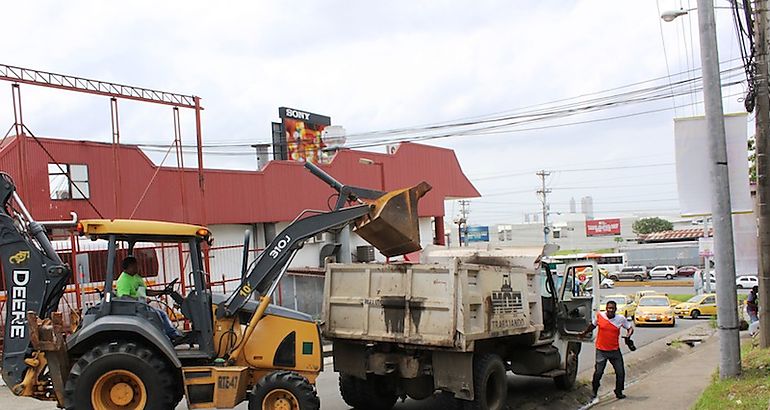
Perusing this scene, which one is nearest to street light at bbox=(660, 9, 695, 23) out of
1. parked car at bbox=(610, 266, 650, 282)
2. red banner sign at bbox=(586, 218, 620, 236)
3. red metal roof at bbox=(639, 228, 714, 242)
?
parked car at bbox=(610, 266, 650, 282)

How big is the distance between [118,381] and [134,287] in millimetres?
1147

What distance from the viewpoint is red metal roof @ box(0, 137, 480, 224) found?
1970cm

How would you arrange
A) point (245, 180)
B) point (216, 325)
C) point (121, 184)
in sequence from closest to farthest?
point (216, 325), point (121, 184), point (245, 180)

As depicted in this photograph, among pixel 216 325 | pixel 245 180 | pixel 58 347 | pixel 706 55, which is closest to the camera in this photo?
pixel 58 347

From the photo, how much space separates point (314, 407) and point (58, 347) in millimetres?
2892

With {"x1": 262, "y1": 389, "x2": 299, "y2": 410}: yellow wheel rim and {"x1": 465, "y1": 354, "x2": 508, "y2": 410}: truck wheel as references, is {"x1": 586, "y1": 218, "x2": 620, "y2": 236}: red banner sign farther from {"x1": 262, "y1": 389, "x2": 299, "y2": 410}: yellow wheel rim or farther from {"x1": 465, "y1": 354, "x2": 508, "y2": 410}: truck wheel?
{"x1": 262, "y1": 389, "x2": 299, "y2": 410}: yellow wheel rim

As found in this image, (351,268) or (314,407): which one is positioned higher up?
(351,268)

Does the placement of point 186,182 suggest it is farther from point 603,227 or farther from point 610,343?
point 603,227

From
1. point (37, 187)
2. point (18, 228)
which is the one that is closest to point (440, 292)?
point (18, 228)

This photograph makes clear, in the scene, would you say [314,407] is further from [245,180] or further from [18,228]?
[245,180]

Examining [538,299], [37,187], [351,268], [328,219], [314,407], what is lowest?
[314,407]

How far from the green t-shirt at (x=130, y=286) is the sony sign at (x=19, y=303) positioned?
1026 mm

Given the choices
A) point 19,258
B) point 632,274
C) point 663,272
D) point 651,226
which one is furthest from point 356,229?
point 651,226

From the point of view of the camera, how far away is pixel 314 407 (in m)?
8.14
